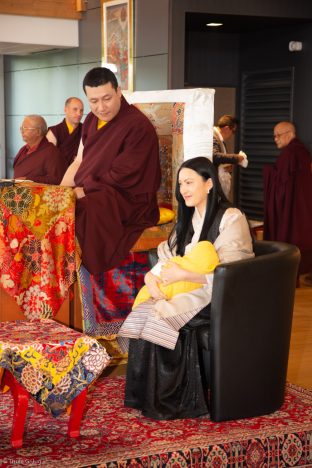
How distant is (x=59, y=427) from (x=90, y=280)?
38.7 inches

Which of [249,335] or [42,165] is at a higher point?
[42,165]

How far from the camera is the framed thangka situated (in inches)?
294

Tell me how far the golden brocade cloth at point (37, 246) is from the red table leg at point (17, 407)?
0.90 metres

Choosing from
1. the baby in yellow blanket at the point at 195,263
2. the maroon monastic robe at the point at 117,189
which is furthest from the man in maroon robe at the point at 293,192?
the baby in yellow blanket at the point at 195,263

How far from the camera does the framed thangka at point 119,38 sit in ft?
24.5

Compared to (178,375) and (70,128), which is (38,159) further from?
(178,375)

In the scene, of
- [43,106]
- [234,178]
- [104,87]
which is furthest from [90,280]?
[43,106]

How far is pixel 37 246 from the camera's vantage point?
3.90 m

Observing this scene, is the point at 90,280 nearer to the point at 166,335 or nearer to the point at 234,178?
the point at 166,335

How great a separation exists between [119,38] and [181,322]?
4857mm

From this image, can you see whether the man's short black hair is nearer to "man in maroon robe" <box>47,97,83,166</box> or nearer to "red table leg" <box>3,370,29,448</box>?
"red table leg" <box>3,370,29,448</box>

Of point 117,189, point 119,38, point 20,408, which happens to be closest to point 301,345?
point 117,189

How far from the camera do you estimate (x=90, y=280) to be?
4105mm

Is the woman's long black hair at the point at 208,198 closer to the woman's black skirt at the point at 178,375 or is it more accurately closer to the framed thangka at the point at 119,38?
the woman's black skirt at the point at 178,375
